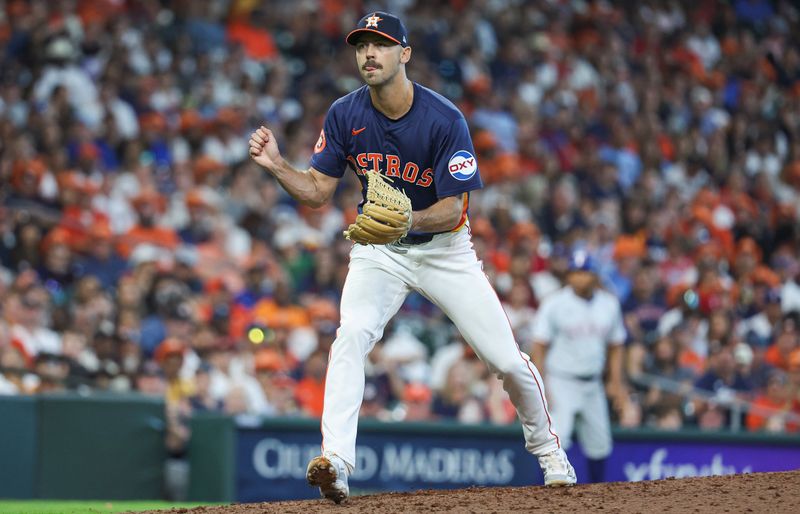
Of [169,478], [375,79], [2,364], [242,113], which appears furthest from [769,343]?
[375,79]

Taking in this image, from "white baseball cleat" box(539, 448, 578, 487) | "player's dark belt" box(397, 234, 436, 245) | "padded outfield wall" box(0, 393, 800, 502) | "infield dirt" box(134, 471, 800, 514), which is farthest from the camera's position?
"padded outfield wall" box(0, 393, 800, 502)

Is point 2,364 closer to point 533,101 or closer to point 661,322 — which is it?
point 661,322

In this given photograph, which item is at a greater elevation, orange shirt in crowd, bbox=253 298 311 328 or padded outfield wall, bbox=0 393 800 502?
orange shirt in crowd, bbox=253 298 311 328

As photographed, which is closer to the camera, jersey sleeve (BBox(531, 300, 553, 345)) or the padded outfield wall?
the padded outfield wall

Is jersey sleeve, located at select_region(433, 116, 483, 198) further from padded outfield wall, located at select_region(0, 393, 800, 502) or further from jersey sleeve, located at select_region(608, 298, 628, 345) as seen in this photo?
jersey sleeve, located at select_region(608, 298, 628, 345)

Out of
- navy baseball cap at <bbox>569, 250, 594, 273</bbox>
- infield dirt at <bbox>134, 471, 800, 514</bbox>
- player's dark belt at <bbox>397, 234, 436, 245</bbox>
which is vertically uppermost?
navy baseball cap at <bbox>569, 250, 594, 273</bbox>

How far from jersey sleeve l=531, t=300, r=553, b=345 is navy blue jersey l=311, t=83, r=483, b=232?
406 centimetres

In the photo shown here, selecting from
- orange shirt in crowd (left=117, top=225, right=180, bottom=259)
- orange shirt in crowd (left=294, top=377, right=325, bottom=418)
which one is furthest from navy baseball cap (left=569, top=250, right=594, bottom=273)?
orange shirt in crowd (left=117, top=225, right=180, bottom=259)

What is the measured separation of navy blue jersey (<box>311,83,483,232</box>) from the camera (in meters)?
5.61

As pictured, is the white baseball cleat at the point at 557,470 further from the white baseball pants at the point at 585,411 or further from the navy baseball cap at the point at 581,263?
the navy baseball cap at the point at 581,263

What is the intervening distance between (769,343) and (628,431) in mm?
3840

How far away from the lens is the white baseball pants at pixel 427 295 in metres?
5.52

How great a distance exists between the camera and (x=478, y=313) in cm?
564

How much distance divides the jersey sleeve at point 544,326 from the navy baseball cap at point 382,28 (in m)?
4.51
